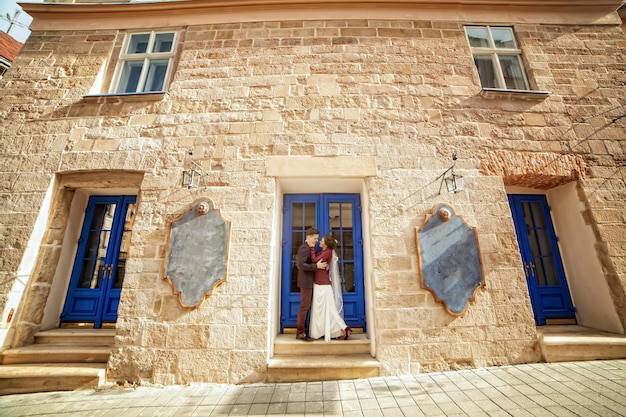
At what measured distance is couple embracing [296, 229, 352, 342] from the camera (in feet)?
11.3

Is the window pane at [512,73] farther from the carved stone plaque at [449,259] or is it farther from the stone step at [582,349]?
the stone step at [582,349]

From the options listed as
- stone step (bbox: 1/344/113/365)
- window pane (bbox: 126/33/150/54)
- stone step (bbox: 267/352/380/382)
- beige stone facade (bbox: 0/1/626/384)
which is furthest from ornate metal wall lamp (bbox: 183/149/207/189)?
window pane (bbox: 126/33/150/54)

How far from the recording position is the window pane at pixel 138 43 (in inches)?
187

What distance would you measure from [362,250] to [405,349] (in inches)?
57.7

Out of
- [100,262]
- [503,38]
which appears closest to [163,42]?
[100,262]

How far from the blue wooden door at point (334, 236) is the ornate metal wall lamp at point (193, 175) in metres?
1.37

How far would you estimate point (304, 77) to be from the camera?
4.16 m

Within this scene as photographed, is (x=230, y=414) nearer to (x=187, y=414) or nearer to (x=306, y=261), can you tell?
(x=187, y=414)

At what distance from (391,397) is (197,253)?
284cm

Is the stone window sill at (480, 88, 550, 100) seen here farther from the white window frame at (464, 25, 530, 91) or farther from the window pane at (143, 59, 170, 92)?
the window pane at (143, 59, 170, 92)

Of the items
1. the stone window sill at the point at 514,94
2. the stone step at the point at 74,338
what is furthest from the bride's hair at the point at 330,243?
the stone window sill at the point at 514,94

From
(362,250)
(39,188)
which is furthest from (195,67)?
(362,250)

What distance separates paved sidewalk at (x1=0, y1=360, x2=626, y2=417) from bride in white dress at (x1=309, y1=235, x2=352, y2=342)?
0.66 metres

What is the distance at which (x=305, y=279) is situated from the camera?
3.59 metres
